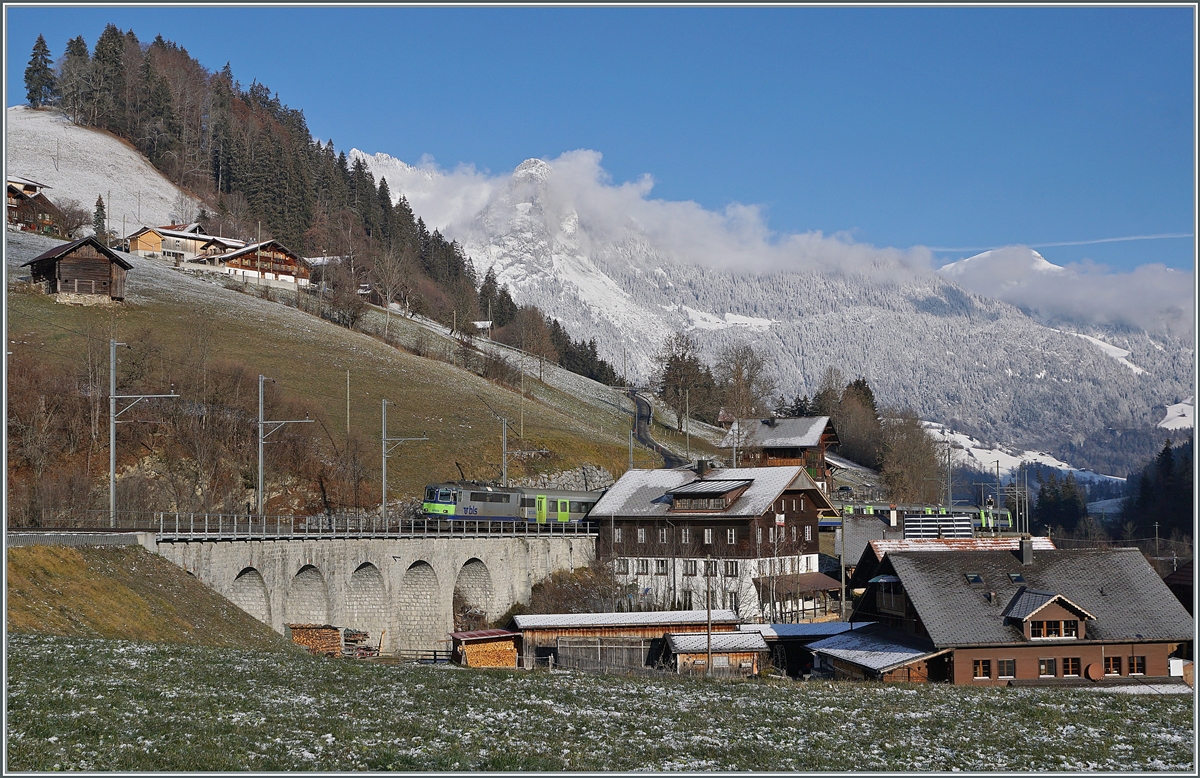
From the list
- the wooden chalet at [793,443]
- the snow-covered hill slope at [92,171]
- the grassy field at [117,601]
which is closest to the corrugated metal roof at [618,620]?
the grassy field at [117,601]

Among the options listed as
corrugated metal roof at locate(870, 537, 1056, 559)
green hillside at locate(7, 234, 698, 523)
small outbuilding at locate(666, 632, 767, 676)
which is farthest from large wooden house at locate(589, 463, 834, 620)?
small outbuilding at locate(666, 632, 767, 676)

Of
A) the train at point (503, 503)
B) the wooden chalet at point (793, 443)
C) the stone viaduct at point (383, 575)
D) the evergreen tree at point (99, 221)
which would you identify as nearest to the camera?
the stone viaduct at point (383, 575)

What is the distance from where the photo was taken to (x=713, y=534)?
7456 centimetres

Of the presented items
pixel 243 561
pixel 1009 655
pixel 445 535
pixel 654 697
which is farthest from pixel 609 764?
pixel 445 535

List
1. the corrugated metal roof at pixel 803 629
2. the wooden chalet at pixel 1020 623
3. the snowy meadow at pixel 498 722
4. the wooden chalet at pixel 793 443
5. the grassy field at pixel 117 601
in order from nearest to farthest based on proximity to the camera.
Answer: the snowy meadow at pixel 498 722 → the grassy field at pixel 117 601 → the wooden chalet at pixel 1020 623 → the corrugated metal roof at pixel 803 629 → the wooden chalet at pixel 793 443

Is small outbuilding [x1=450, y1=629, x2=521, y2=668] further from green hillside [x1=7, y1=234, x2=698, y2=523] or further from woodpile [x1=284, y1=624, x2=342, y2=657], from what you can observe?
green hillside [x1=7, y1=234, x2=698, y2=523]

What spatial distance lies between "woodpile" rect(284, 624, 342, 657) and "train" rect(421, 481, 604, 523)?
2178 centimetres

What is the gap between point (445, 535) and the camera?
210 ft

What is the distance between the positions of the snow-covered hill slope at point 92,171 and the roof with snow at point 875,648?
15102cm

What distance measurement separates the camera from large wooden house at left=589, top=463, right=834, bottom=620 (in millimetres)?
Answer: 72375

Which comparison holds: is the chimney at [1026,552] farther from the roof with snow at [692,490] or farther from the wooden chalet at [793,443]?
the wooden chalet at [793,443]

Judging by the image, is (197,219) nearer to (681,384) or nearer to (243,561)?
(681,384)

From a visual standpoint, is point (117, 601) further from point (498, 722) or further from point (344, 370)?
point (344, 370)

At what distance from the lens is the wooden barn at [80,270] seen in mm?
104438
